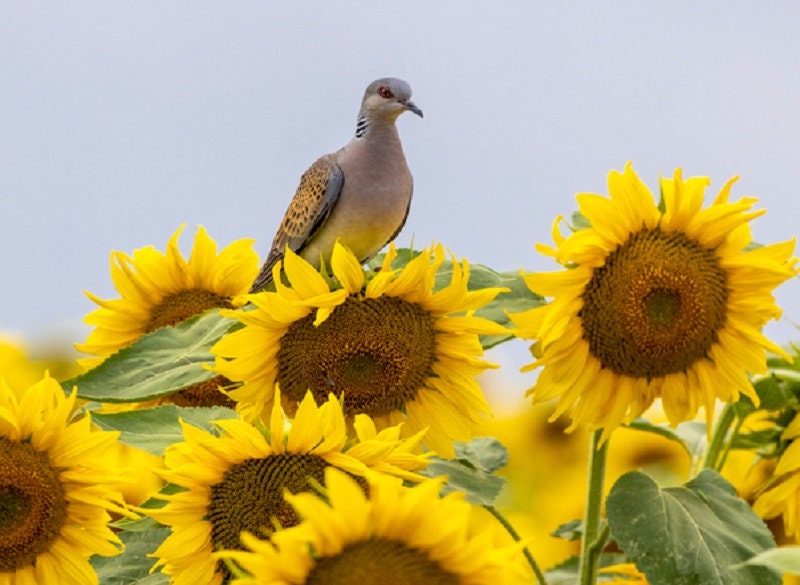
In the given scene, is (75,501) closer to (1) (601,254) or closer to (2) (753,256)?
(1) (601,254)

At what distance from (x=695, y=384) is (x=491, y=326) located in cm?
29

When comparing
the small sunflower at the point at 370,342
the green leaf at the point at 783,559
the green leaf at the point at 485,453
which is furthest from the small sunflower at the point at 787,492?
the green leaf at the point at 783,559

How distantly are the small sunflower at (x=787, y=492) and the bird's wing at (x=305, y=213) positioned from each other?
65 cm

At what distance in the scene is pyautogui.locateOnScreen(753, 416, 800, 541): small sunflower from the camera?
1.58 m

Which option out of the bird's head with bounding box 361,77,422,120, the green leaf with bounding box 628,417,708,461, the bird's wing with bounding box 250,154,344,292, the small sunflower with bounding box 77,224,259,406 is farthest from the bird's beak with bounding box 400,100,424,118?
the green leaf with bounding box 628,417,708,461

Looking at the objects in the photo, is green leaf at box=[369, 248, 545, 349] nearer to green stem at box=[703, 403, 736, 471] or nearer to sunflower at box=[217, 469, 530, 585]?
green stem at box=[703, 403, 736, 471]

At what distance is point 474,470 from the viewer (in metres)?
1.40

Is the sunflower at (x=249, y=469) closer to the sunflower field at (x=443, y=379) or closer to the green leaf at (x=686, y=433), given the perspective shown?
the sunflower field at (x=443, y=379)

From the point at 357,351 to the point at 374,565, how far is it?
0.45 metres

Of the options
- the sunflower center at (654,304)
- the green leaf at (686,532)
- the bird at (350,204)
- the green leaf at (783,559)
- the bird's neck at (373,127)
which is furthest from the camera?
the bird's neck at (373,127)

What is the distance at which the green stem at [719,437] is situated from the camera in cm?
158

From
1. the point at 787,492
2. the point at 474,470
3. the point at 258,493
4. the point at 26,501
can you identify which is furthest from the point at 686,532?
the point at 26,501

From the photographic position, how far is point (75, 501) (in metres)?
1.33

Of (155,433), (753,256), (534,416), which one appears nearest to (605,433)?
(753,256)
